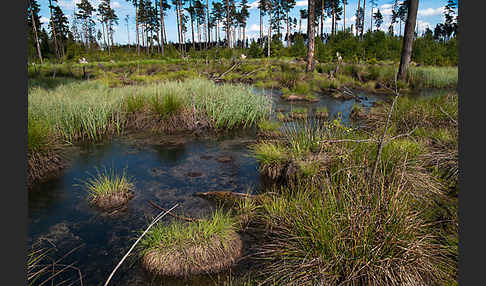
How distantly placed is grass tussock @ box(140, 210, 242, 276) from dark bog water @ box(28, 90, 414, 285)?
0.12 metres

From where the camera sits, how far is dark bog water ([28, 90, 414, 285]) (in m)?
3.35

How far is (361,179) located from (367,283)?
899mm

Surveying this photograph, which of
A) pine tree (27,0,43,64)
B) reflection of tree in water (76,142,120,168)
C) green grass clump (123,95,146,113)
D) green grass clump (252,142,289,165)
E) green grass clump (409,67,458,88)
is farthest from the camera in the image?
pine tree (27,0,43,64)

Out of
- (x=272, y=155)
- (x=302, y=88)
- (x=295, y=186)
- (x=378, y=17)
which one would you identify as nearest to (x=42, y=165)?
(x=272, y=155)

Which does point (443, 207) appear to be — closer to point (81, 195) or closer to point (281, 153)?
point (281, 153)

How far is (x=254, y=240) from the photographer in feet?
11.7

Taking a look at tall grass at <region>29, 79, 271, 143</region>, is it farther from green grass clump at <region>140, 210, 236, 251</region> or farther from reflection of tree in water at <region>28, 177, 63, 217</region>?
green grass clump at <region>140, 210, 236, 251</region>

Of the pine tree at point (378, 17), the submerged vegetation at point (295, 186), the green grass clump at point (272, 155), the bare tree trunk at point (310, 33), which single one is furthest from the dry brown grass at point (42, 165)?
the pine tree at point (378, 17)

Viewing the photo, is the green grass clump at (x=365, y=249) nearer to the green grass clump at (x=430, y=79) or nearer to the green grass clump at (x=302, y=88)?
the green grass clump at (x=302, y=88)

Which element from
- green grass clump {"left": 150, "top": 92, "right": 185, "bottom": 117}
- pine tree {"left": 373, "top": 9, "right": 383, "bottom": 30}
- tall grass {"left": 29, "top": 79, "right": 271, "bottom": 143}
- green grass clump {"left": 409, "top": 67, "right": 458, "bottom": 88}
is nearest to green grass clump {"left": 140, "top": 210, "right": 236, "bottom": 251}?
tall grass {"left": 29, "top": 79, "right": 271, "bottom": 143}

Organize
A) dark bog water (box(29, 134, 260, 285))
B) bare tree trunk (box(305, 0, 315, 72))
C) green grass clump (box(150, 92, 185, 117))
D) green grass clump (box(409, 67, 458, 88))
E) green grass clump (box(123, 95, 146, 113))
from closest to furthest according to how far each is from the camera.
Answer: dark bog water (box(29, 134, 260, 285))
green grass clump (box(150, 92, 185, 117))
green grass clump (box(123, 95, 146, 113))
green grass clump (box(409, 67, 458, 88))
bare tree trunk (box(305, 0, 315, 72))

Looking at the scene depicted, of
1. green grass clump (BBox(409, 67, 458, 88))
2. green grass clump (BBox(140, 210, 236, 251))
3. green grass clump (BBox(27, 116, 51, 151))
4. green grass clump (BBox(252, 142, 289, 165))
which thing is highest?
green grass clump (BBox(409, 67, 458, 88))

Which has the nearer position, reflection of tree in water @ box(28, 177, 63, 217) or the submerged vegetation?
the submerged vegetation

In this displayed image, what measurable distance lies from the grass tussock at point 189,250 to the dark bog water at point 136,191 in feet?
0.39
